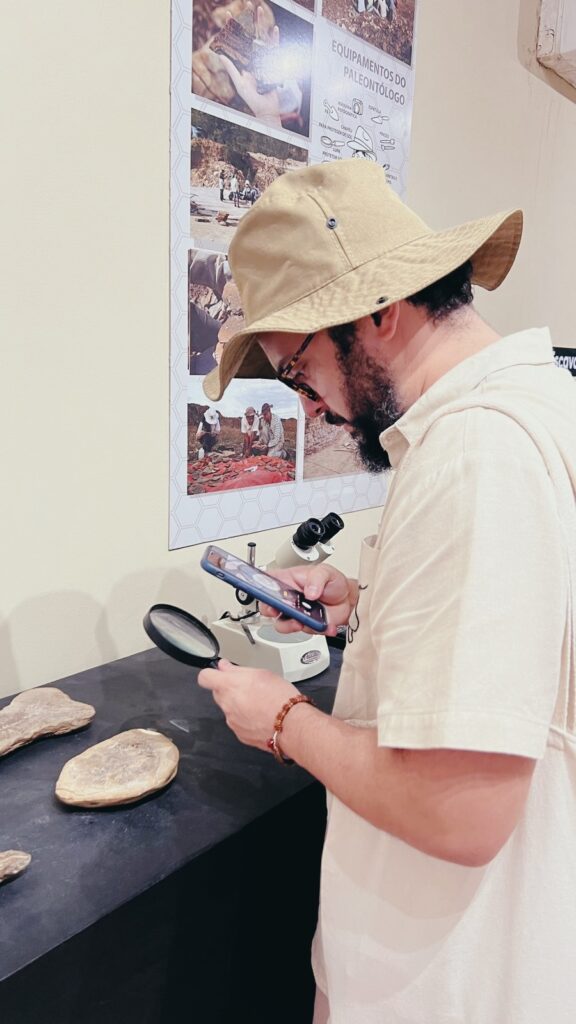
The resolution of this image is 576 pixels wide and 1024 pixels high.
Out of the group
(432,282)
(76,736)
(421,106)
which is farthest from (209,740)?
(421,106)

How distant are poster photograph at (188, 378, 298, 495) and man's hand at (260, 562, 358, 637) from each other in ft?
Result: 1.41

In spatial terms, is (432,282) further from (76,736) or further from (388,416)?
(76,736)

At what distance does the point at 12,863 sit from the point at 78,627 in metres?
0.63

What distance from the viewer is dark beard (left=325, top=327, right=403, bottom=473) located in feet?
2.66

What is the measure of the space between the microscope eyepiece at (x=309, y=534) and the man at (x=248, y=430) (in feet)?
1.28

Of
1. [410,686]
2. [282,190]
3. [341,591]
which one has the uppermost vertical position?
[282,190]

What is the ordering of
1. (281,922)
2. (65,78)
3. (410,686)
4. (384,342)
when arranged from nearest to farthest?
1. (410,686)
2. (384,342)
3. (281,922)
4. (65,78)

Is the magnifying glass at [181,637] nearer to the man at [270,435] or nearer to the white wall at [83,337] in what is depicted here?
the white wall at [83,337]

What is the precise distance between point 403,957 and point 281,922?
1.21 feet

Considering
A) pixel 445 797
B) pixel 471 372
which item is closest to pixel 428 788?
pixel 445 797

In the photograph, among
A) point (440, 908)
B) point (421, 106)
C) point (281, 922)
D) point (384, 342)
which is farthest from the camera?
point (421, 106)

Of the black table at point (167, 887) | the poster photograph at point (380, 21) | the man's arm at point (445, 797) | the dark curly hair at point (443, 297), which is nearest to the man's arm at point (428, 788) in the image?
the man's arm at point (445, 797)

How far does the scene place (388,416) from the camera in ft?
2.69

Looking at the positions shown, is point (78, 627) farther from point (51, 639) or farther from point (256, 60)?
point (256, 60)
